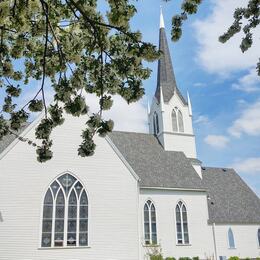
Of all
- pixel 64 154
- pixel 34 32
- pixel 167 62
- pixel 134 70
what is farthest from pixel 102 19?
pixel 167 62

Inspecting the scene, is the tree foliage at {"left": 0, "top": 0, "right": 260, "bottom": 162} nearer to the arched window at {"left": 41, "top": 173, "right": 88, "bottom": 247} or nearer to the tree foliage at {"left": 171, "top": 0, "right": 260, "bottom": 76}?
the tree foliage at {"left": 171, "top": 0, "right": 260, "bottom": 76}

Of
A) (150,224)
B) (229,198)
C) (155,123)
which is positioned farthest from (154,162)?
(229,198)

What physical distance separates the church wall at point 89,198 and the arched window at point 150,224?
203 cm

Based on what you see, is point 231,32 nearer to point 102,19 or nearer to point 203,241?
point 102,19

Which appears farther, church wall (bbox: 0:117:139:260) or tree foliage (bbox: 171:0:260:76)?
church wall (bbox: 0:117:139:260)

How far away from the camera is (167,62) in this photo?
38188 millimetres

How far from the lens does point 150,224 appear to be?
24953mm

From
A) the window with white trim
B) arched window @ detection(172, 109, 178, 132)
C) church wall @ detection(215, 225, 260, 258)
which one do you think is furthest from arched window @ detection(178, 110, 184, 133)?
church wall @ detection(215, 225, 260, 258)

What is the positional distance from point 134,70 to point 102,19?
3.51 ft

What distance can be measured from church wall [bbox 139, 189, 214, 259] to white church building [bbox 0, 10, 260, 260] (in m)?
0.07

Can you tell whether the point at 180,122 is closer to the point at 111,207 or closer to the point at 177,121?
the point at 177,121

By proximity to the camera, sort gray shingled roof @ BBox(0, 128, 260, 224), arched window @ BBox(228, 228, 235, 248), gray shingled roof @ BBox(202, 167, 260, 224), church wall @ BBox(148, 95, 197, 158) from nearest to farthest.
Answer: gray shingled roof @ BBox(0, 128, 260, 224) → arched window @ BBox(228, 228, 235, 248) → gray shingled roof @ BBox(202, 167, 260, 224) → church wall @ BBox(148, 95, 197, 158)

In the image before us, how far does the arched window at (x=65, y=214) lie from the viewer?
826 inches

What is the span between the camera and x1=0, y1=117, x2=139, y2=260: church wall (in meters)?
20.3
